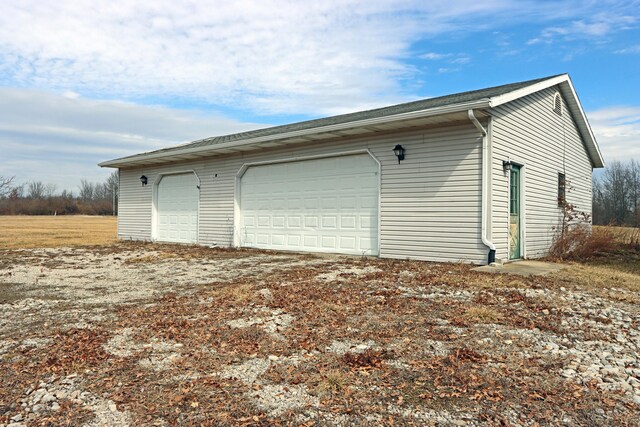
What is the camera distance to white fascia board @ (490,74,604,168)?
25.5 ft

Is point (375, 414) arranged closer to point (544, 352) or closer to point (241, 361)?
point (241, 361)

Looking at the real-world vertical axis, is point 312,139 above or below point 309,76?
below

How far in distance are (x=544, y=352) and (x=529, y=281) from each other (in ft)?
10.3

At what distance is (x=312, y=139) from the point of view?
9.92m

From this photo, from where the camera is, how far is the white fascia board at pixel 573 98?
7.78m

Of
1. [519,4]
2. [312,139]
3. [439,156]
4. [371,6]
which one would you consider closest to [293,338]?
[439,156]

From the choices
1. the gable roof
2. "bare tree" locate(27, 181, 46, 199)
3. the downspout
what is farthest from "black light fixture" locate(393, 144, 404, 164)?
"bare tree" locate(27, 181, 46, 199)

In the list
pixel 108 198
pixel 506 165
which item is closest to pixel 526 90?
pixel 506 165

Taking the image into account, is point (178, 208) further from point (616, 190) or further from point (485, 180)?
point (616, 190)

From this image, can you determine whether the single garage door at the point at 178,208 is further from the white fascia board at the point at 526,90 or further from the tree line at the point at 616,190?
the tree line at the point at 616,190

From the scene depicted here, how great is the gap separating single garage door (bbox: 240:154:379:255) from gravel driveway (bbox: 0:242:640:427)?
3.54 meters

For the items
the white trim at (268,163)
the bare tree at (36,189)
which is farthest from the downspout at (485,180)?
the bare tree at (36,189)

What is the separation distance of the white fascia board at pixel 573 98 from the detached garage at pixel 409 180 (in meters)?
0.05

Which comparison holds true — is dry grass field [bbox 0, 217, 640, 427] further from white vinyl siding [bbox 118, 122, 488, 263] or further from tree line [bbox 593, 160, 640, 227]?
tree line [bbox 593, 160, 640, 227]
